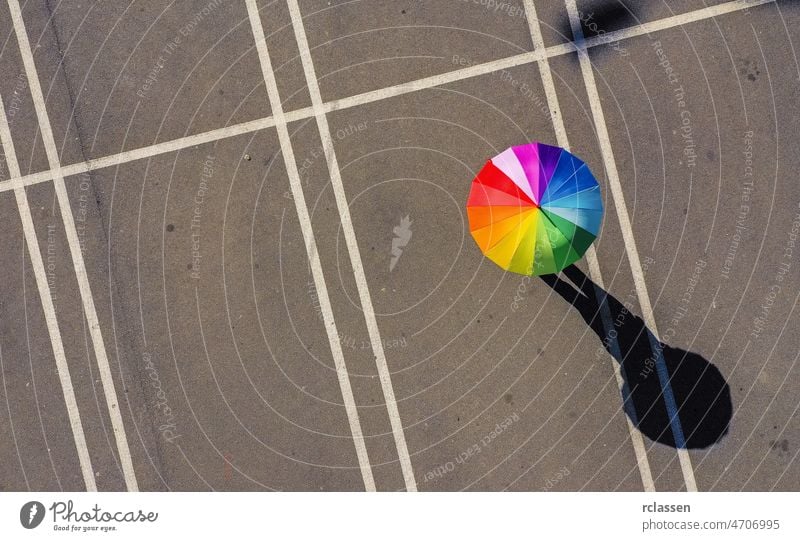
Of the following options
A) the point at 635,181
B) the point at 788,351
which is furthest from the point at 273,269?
the point at 788,351

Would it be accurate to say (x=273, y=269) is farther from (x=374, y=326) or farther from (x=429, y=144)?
(x=429, y=144)

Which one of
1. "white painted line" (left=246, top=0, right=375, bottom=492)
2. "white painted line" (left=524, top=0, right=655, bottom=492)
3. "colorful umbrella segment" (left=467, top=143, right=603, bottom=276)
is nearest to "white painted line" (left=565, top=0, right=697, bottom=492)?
"white painted line" (left=524, top=0, right=655, bottom=492)

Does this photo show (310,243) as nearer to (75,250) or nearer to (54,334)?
(75,250)

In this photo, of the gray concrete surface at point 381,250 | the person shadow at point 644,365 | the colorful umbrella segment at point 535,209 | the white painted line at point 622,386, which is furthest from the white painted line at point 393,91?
the person shadow at point 644,365

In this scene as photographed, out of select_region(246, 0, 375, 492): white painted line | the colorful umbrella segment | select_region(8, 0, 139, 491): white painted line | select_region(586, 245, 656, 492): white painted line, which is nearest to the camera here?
the colorful umbrella segment

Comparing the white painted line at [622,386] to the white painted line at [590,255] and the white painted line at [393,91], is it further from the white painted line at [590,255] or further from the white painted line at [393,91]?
the white painted line at [393,91]

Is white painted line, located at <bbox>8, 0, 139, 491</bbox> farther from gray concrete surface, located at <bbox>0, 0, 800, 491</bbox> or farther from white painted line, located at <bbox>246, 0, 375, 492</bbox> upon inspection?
white painted line, located at <bbox>246, 0, 375, 492</bbox>
